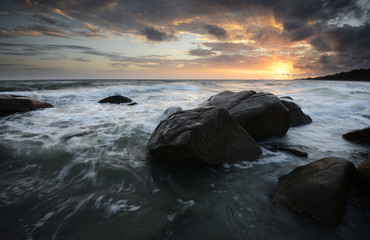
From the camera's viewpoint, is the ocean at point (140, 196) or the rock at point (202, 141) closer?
the ocean at point (140, 196)

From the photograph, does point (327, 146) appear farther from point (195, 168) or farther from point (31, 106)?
point (31, 106)

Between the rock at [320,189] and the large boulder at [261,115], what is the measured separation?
6.18 ft

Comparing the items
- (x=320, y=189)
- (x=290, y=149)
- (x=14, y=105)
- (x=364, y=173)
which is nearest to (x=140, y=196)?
(x=320, y=189)

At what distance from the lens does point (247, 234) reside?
1.99 metres

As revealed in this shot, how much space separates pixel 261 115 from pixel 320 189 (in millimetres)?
2502

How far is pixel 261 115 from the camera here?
443 centimetres

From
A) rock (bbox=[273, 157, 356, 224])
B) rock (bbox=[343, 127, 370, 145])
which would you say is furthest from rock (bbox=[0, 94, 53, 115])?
rock (bbox=[343, 127, 370, 145])

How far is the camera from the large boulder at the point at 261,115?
14.4 ft

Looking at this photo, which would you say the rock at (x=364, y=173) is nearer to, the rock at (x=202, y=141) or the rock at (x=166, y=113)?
the rock at (x=202, y=141)

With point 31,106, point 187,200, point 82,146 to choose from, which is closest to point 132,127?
point 82,146

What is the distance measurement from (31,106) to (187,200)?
9.56 metres

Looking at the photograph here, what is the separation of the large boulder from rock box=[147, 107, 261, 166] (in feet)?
2.77

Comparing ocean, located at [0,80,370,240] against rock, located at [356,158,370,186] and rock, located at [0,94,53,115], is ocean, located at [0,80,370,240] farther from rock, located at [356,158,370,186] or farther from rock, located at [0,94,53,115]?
rock, located at [0,94,53,115]

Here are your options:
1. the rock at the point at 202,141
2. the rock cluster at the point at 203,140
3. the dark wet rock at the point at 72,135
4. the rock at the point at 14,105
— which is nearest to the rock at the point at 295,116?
the rock cluster at the point at 203,140
